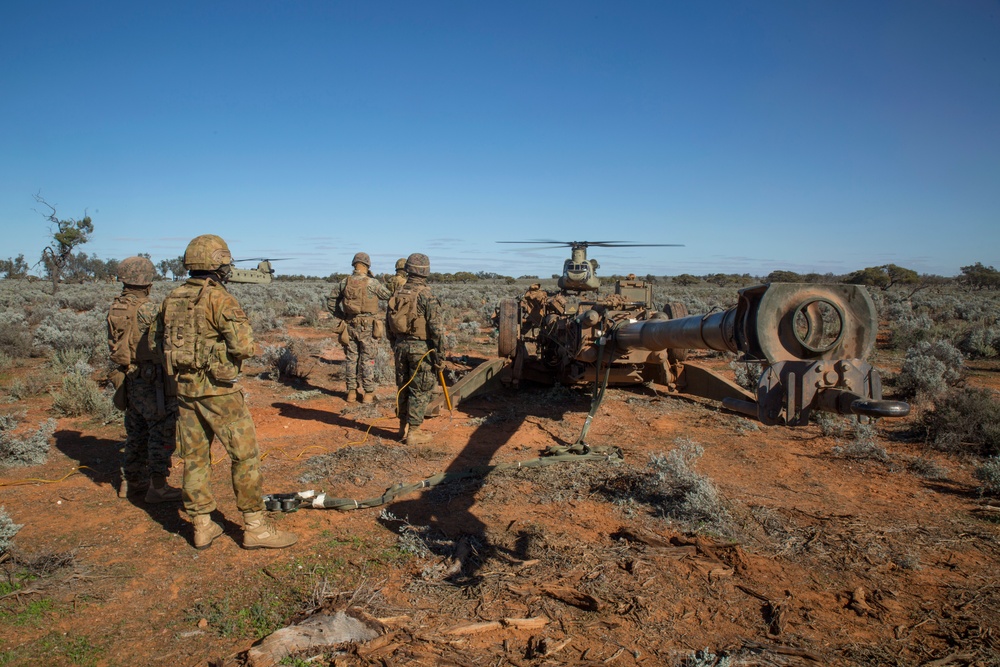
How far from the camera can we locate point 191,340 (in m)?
4.12

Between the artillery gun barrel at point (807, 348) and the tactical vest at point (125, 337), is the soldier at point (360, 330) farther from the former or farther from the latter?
the artillery gun barrel at point (807, 348)

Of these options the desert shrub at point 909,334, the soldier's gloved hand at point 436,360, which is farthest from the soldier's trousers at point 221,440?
the desert shrub at point 909,334

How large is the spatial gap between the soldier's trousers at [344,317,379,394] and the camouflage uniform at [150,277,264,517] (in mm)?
4960

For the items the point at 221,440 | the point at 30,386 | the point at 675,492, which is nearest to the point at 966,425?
the point at 675,492

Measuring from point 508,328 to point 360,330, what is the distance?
2.32 meters

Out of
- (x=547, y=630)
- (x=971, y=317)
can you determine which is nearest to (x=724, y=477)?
(x=547, y=630)

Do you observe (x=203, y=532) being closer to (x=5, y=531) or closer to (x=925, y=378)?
(x=5, y=531)

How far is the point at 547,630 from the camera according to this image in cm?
318

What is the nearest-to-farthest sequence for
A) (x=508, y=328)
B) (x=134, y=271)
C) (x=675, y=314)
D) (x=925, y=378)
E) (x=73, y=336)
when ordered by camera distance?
(x=134, y=271) → (x=675, y=314) → (x=925, y=378) → (x=508, y=328) → (x=73, y=336)

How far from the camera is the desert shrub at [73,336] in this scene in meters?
11.3

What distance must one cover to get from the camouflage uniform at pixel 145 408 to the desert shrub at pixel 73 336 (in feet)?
22.5

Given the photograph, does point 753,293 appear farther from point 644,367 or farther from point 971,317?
point 971,317

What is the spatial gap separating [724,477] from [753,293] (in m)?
3.14

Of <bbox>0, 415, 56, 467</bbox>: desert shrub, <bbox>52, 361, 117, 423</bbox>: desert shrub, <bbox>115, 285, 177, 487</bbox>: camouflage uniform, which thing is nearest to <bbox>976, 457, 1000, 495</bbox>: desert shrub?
<bbox>115, 285, 177, 487</bbox>: camouflage uniform
